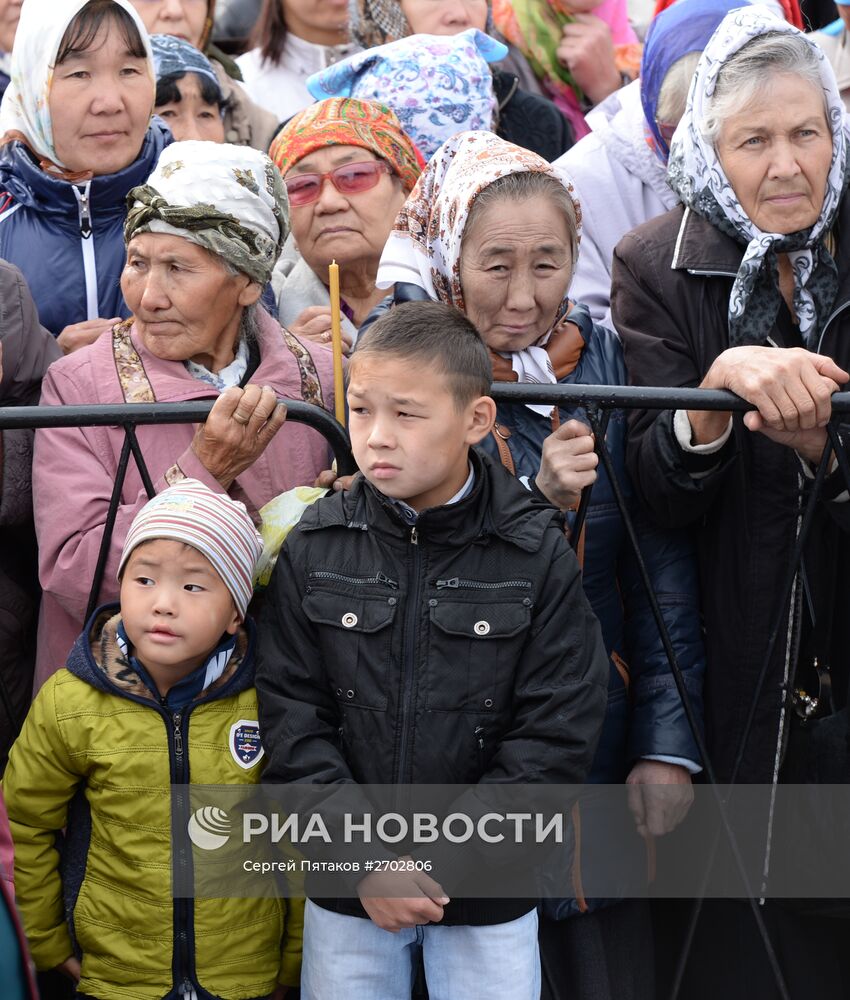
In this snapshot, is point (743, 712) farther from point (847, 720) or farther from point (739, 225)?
point (739, 225)

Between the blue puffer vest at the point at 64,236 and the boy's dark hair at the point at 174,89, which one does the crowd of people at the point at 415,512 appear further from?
the boy's dark hair at the point at 174,89

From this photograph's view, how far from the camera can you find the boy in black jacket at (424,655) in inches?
109

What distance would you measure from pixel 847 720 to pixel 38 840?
1.68m

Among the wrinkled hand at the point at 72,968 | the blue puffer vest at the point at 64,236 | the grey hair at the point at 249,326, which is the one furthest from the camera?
the blue puffer vest at the point at 64,236

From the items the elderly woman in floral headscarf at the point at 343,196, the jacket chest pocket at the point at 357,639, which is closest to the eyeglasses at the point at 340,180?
the elderly woman in floral headscarf at the point at 343,196

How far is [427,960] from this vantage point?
287cm

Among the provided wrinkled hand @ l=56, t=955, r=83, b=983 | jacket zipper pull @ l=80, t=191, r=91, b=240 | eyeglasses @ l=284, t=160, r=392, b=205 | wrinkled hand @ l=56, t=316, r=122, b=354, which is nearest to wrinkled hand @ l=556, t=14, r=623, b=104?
eyeglasses @ l=284, t=160, r=392, b=205

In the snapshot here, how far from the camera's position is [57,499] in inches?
120

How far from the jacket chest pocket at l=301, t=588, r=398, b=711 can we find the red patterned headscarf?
1.67m

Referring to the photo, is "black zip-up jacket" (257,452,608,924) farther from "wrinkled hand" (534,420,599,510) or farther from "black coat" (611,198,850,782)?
"black coat" (611,198,850,782)

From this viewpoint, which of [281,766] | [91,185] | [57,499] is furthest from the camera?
[91,185]

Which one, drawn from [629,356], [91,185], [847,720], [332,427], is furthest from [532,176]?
[847,720]

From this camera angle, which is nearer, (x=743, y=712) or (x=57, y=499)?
(x=57, y=499)

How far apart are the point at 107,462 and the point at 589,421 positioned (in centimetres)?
99
